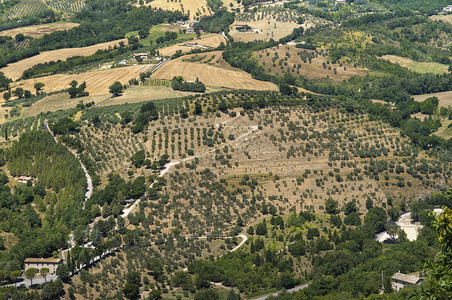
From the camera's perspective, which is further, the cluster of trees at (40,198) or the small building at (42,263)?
the cluster of trees at (40,198)

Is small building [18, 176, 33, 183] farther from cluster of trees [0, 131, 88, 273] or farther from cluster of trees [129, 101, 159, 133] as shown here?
cluster of trees [129, 101, 159, 133]

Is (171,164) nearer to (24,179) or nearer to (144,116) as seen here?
(144,116)

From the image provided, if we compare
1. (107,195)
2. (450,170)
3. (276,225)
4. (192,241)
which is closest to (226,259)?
(192,241)

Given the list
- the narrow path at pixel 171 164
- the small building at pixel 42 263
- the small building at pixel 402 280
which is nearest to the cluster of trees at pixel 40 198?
the small building at pixel 42 263

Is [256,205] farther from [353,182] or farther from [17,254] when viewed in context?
[17,254]

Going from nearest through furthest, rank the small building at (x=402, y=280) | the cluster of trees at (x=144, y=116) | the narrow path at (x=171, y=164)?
1. the small building at (x=402, y=280)
2. the narrow path at (x=171, y=164)
3. the cluster of trees at (x=144, y=116)

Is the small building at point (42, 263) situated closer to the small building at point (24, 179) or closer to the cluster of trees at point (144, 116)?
the small building at point (24, 179)

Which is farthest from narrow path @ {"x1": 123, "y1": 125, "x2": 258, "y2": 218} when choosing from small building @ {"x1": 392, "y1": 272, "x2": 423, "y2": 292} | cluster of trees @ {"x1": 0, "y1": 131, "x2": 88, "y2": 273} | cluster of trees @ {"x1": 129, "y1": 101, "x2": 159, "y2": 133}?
small building @ {"x1": 392, "y1": 272, "x2": 423, "y2": 292}
